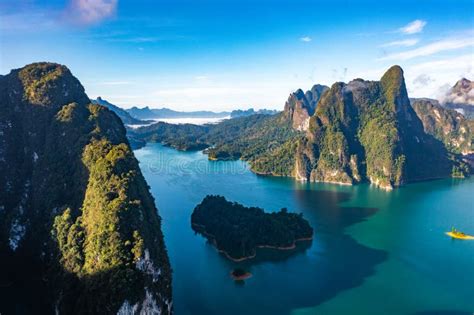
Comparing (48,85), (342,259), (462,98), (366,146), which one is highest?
(462,98)

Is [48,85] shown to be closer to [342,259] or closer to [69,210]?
[69,210]

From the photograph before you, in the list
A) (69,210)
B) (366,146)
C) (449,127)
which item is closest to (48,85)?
(69,210)

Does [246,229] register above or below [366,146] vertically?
below

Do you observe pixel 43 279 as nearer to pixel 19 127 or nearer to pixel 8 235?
pixel 8 235

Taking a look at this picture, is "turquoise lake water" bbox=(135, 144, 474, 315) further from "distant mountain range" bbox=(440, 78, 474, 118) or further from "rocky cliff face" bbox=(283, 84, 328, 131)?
"distant mountain range" bbox=(440, 78, 474, 118)

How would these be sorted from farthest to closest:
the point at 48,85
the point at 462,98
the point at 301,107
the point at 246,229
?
the point at 462,98
the point at 301,107
the point at 48,85
the point at 246,229

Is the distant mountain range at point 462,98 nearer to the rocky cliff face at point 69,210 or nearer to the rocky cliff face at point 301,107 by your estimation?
the rocky cliff face at point 301,107

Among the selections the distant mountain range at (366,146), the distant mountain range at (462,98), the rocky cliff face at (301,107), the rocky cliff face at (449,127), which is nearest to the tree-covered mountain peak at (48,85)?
the distant mountain range at (366,146)
